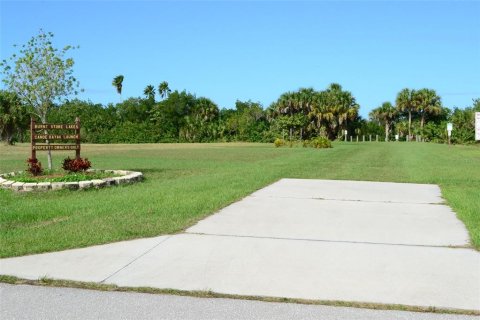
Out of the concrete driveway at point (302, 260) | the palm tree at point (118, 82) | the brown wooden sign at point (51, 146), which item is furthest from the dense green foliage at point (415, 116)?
the concrete driveway at point (302, 260)

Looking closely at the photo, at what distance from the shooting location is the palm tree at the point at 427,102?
80125mm

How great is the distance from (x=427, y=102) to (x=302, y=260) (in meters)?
80.1

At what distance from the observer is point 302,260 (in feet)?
18.4

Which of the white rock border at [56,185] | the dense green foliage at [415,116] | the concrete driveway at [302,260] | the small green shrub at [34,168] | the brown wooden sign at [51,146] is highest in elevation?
the dense green foliage at [415,116]

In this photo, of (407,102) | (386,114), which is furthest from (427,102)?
(386,114)

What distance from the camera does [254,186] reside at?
1239 cm

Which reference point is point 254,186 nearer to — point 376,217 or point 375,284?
point 376,217

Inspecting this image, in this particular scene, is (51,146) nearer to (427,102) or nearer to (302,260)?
(302,260)

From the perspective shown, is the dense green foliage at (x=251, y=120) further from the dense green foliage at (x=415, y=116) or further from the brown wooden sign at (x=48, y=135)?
the brown wooden sign at (x=48, y=135)

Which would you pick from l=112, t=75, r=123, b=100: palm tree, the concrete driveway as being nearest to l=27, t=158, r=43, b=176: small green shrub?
the concrete driveway

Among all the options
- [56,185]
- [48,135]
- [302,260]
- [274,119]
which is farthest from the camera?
[274,119]

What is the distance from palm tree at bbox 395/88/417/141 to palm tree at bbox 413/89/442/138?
0.63 m

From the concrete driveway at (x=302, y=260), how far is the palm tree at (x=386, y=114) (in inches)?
3048

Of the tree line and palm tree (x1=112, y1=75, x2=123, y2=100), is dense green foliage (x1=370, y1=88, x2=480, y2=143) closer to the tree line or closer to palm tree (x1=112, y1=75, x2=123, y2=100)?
the tree line
